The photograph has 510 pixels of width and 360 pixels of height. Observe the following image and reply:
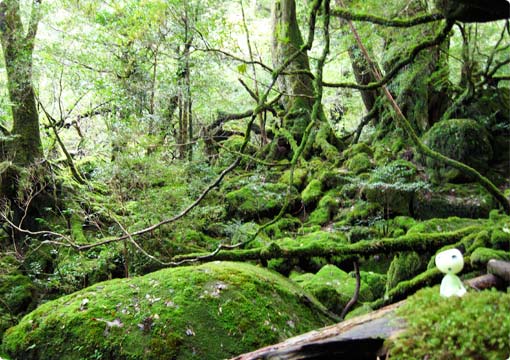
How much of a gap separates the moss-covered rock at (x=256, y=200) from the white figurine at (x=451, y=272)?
713 centimetres

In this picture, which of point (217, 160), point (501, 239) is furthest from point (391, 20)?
point (217, 160)

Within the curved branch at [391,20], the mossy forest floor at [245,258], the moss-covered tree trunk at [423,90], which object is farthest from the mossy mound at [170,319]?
the moss-covered tree trunk at [423,90]

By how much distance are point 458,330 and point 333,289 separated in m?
3.39

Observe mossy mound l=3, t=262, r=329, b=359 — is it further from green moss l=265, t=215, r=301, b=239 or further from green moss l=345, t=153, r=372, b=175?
green moss l=345, t=153, r=372, b=175

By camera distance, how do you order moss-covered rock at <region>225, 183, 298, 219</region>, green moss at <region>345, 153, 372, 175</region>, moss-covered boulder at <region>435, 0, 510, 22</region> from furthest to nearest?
green moss at <region>345, 153, 372, 175</region> < moss-covered rock at <region>225, 183, 298, 219</region> < moss-covered boulder at <region>435, 0, 510, 22</region>

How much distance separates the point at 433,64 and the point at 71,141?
14.4 metres

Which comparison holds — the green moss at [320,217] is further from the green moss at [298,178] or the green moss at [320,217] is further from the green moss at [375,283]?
the green moss at [375,283]

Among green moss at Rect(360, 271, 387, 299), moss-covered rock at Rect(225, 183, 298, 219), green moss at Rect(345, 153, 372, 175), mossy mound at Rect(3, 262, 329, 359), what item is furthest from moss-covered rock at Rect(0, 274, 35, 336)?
green moss at Rect(345, 153, 372, 175)

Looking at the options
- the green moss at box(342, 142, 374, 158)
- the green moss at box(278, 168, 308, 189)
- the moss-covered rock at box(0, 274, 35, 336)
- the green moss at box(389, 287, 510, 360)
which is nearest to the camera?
the green moss at box(389, 287, 510, 360)

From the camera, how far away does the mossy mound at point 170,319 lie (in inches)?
127

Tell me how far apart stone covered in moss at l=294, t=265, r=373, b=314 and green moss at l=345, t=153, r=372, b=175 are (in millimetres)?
4776

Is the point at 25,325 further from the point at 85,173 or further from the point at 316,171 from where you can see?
the point at 316,171

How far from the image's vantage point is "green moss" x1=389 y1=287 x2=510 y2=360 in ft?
4.71

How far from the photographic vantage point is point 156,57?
11188mm
